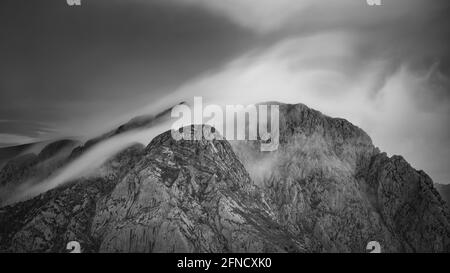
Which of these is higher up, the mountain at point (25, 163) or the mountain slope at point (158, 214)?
the mountain at point (25, 163)

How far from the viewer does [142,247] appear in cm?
16200

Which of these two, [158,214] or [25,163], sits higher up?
[25,163]

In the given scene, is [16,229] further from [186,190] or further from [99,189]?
[186,190]

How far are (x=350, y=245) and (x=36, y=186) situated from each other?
99.4 meters

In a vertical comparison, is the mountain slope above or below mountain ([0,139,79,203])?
below

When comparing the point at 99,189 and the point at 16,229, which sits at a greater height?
the point at 99,189

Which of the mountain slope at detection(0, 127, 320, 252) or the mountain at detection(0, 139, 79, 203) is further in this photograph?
the mountain at detection(0, 139, 79, 203)

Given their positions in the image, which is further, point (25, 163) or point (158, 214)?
point (25, 163)

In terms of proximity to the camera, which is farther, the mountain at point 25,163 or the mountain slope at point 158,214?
the mountain at point 25,163
